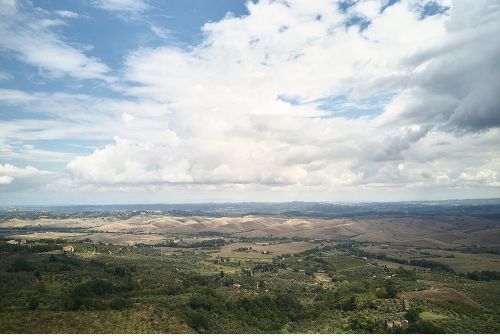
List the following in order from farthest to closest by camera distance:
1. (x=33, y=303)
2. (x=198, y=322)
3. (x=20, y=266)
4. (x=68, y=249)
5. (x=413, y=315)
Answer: (x=68, y=249) → (x=20, y=266) → (x=33, y=303) → (x=198, y=322) → (x=413, y=315)

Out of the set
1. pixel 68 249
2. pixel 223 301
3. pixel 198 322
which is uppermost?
pixel 68 249

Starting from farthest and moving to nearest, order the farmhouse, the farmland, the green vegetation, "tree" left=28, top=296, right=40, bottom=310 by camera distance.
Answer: the farmhouse → "tree" left=28, top=296, right=40, bottom=310 → the farmland → the green vegetation

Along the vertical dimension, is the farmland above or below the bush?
below

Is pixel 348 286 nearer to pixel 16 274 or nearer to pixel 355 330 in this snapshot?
pixel 355 330

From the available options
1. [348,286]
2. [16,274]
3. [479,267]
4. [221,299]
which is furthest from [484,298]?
[16,274]

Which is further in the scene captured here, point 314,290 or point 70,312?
point 314,290

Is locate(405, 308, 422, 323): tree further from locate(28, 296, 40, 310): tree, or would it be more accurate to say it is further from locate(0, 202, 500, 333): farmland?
A: locate(28, 296, 40, 310): tree

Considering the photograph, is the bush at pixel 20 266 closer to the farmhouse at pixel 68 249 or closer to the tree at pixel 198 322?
the farmhouse at pixel 68 249

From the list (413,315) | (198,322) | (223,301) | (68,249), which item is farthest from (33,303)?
(68,249)

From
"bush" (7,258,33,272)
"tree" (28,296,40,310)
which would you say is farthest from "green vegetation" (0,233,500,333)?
"tree" (28,296,40,310)

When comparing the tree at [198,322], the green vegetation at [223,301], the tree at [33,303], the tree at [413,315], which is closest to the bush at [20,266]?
the green vegetation at [223,301]

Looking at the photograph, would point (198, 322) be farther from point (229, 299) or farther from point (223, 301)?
point (229, 299)
